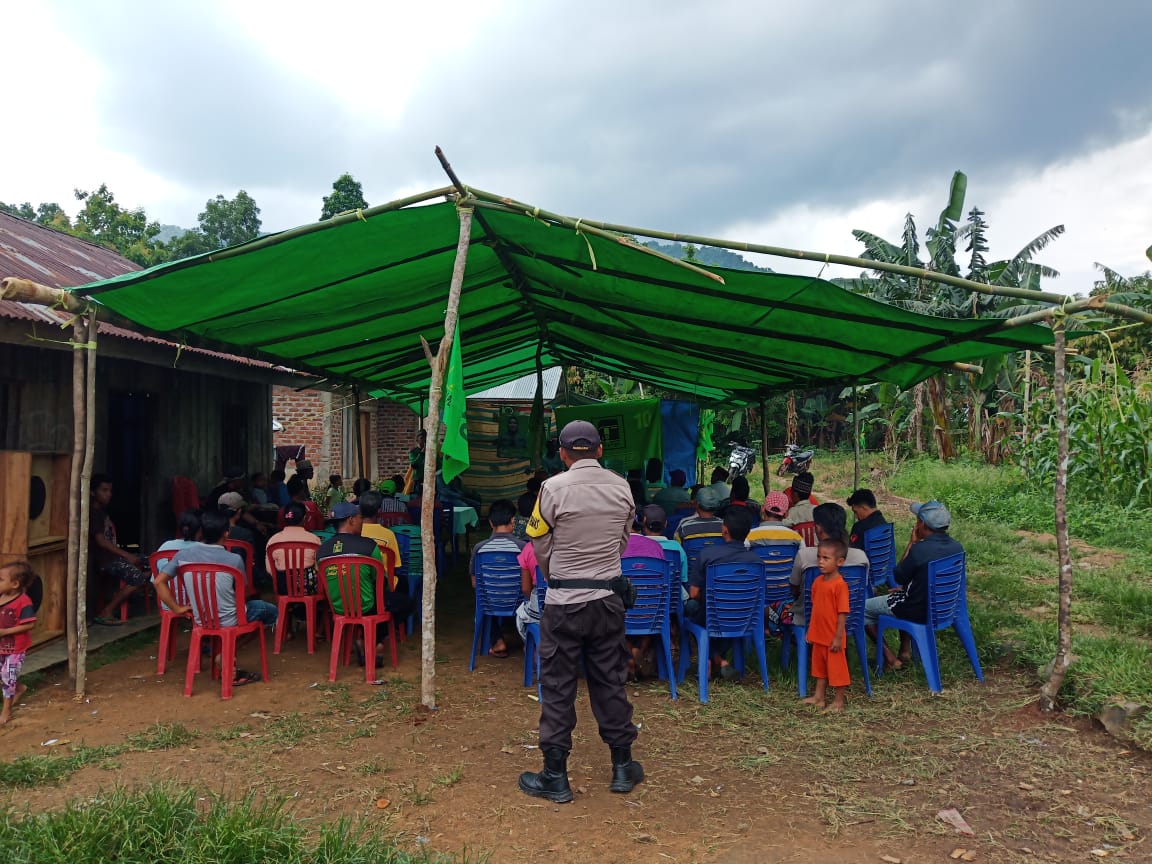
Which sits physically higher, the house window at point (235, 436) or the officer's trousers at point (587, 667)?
the house window at point (235, 436)

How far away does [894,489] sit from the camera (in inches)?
636

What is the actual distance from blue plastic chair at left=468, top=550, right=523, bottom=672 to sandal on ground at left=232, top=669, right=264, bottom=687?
1.44 m

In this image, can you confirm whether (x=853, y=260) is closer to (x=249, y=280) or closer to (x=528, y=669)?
(x=528, y=669)

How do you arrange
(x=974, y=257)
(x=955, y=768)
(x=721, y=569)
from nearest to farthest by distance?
(x=955, y=768), (x=721, y=569), (x=974, y=257)

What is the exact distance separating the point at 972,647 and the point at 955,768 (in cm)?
148

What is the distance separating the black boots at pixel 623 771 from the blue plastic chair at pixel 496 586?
6.13 feet

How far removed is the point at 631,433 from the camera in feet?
38.2

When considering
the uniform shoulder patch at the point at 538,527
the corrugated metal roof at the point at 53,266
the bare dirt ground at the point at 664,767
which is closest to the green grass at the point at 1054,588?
the bare dirt ground at the point at 664,767

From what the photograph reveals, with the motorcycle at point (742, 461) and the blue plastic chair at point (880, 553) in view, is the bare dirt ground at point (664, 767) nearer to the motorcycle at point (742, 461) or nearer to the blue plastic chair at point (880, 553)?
the blue plastic chair at point (880, 553)

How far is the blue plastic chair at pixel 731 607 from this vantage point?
15.2ft

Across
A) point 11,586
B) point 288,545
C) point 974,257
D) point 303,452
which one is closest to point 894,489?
point 974,257

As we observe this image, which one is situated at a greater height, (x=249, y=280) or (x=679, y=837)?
(x=249, y=280)

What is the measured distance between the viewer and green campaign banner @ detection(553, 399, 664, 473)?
1159 cm

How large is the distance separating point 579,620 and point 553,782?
743 mm
